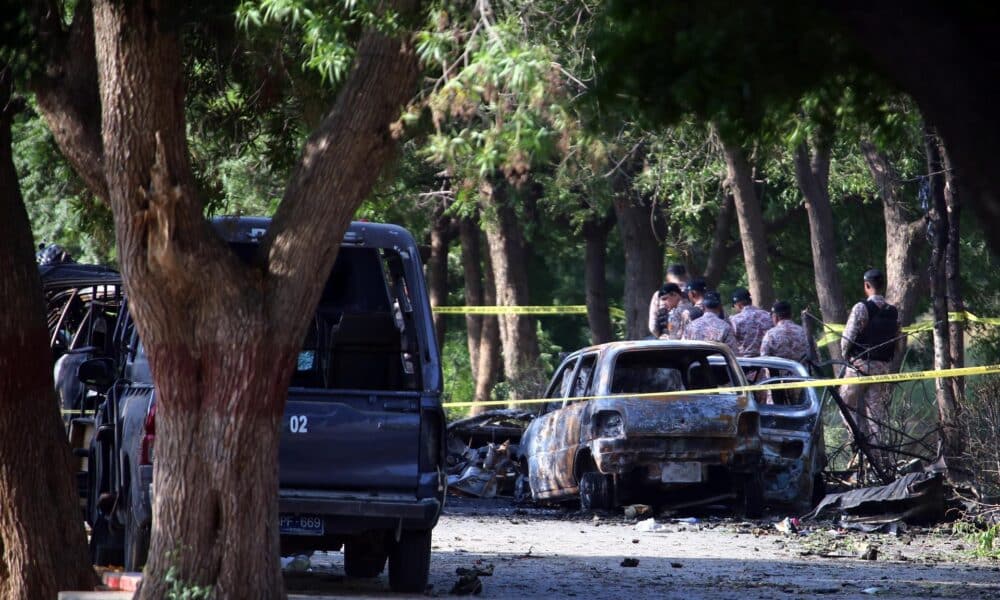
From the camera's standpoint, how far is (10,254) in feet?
31.1

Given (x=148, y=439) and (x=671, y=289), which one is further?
(x=671, y=289)

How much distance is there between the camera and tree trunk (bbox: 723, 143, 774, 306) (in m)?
22.5

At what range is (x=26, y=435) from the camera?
9.59 meters

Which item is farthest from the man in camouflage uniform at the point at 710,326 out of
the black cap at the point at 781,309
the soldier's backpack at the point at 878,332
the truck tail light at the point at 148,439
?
the truck tail light at the point at 148,439

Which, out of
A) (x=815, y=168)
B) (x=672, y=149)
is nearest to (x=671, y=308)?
(x=672, y=149)

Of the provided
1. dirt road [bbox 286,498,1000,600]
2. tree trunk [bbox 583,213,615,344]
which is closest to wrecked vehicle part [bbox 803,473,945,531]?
dirt road [bbox 286,498,1000,600]

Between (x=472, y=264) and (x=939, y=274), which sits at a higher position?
(x=472, y=264)

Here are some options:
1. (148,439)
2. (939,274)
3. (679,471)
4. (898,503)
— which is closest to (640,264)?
(939,274)

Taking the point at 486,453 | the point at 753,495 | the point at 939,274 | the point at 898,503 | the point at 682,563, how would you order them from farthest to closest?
the point at 486,453 < the point at 939,274 < the point at 753,495 < the point at 898,503 < the point at 682,563

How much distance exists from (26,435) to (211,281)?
218 cm

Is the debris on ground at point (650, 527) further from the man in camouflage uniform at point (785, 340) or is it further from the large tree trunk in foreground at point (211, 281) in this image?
the large tree trunk in foreground at point (211, 281)

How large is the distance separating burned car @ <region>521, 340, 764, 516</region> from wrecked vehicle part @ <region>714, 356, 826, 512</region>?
12.3 inches

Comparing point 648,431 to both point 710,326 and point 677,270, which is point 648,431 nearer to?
Result: point 710,326

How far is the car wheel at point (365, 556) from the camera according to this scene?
11.2m
